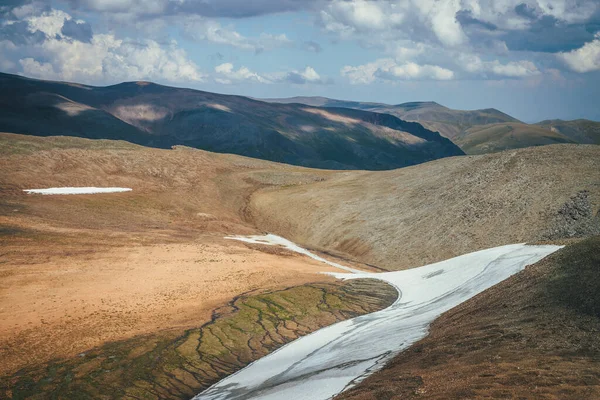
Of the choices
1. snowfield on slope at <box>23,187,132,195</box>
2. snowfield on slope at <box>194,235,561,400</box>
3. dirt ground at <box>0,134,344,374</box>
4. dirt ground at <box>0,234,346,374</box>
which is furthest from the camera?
snowfield on slope at <box>23,187,132,195</box>

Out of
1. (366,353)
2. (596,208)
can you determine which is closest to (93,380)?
(366,353)

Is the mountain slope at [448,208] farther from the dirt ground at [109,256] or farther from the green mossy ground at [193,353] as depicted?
the green mossy ground at [193,353]

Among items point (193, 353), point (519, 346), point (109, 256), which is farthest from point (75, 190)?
point (519, 346)

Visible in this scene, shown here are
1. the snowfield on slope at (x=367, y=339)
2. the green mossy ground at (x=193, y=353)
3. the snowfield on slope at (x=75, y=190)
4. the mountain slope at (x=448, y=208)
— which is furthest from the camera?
the snowfield on slope at (x=75, y=190)

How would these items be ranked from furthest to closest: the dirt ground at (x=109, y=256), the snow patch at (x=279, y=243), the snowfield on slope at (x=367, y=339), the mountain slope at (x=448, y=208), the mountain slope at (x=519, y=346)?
the mountain slope at (x=448, y=208)
the snow patch at (x=279, y=243)
the dirt ground at (x=109, y=256)
the snowfield on slope at (x=367, y=339)
the mountain slope at (x=519, y=346)

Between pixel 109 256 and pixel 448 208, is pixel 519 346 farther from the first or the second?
pixel 448 208

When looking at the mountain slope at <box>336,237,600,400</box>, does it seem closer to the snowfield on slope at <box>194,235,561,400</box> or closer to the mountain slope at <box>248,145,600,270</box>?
the snowfield on slope at <box>194,235,561,400</box>

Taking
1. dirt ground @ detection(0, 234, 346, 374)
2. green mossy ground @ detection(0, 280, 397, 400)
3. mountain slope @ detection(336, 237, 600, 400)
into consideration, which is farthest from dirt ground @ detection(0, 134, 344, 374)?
mountain slope @ detection(336, 237, 600, 400)

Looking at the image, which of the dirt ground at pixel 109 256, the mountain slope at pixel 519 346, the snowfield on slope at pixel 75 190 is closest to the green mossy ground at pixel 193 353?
the dirt ground at pixel 109 256
